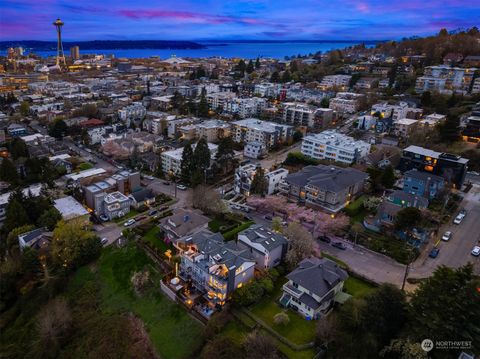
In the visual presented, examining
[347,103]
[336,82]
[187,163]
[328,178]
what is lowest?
[187,163]

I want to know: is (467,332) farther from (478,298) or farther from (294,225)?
(294,225)

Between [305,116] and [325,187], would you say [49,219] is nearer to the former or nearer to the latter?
[325,187]

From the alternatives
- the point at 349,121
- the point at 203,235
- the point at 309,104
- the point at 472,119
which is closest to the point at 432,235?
the point at 203,235

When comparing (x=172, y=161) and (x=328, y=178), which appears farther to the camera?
(x=172, y=161)

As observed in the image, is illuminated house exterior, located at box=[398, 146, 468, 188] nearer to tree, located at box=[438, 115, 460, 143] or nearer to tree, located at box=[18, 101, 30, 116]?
tree, located at box=[438, 115, 460, 143]

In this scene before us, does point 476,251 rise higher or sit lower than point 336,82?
lower

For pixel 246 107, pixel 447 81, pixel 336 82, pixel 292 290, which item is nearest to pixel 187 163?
pixel 292 290

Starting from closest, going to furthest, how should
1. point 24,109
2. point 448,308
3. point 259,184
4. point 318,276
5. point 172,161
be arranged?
point 448,308 → point 318,276 → point 259,184 → point 172,161 → point 24,109
